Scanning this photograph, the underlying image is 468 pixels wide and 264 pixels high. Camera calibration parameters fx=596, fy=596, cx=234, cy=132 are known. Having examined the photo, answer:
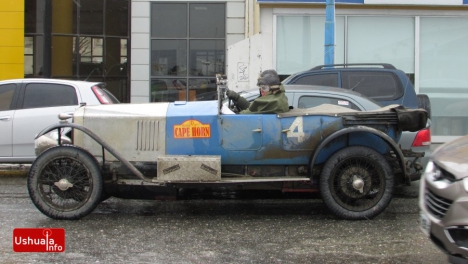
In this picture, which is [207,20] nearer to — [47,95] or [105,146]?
[47,95]

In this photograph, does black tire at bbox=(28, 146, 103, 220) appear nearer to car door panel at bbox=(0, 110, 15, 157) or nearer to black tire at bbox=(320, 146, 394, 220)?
black tire at bbox=(320, 146, 394, 220)

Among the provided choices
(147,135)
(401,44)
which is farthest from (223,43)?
(147,135)

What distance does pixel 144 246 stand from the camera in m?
5.66

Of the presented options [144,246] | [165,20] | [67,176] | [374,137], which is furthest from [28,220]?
[165,20]

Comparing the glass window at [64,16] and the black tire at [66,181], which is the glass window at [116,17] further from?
the black tire at [66,181]

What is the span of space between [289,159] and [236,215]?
3.20ft

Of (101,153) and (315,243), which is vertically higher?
(101,153)

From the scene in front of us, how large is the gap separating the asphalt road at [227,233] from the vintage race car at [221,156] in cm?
33

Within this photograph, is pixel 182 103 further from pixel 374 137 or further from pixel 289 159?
pixel 374 137

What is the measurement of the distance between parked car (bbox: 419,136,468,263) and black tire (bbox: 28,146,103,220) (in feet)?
11.5

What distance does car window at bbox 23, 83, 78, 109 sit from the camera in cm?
961

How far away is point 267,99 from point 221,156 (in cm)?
83

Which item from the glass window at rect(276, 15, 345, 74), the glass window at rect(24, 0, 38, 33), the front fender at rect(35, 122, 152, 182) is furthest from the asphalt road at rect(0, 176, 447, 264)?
the glass window at rect(24, 0, 38, 33)

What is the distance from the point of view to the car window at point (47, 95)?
9.61 m
